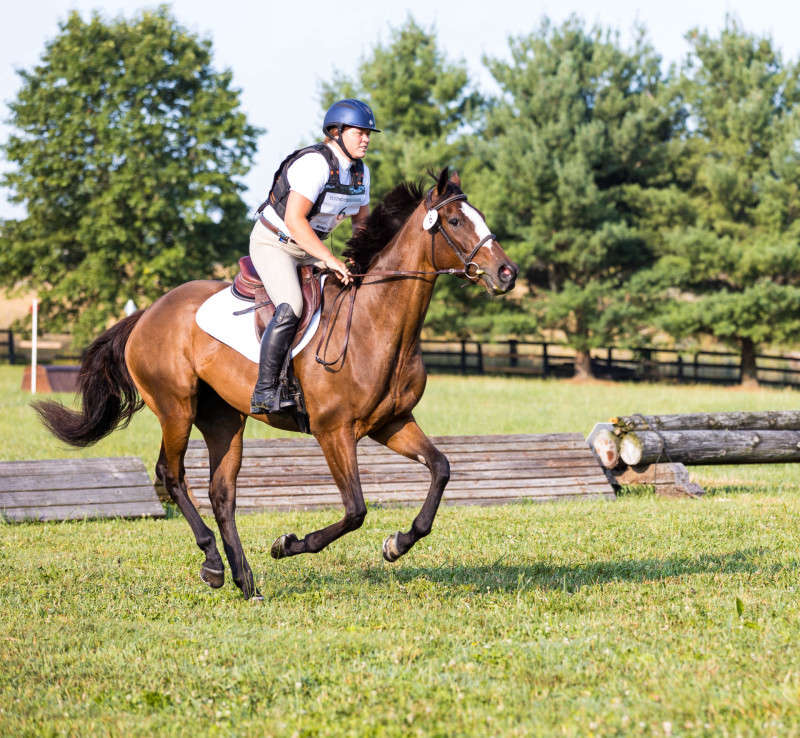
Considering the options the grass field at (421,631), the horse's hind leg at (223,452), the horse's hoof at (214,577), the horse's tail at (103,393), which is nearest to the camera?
the grass field at (421,631)

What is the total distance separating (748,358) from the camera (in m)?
42.6

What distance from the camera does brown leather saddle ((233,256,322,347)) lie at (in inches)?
266

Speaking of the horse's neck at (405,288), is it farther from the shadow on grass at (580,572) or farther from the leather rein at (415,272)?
the shadow on grass at (580,572)

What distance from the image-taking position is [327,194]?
22.4ft

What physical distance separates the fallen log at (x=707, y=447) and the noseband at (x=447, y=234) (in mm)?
6722

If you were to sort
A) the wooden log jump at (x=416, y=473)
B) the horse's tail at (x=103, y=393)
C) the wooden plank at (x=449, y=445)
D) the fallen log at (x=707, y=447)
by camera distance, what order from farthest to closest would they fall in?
the fallen log at (x=707, y=447) < the wooden plank at (x=449, y=445) < the wooden log jump at (x=416, y=473) < the horse's tail at (x=103, y=393)

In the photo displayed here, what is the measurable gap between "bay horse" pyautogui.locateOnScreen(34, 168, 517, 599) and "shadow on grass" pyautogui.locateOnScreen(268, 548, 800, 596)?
0.73m

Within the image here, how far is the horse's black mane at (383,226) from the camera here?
7.00m

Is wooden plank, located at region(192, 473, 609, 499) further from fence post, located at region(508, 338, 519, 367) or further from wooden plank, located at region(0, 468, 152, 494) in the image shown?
fence post, located at region(508, 338, 519, 367)

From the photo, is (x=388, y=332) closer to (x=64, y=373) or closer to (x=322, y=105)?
(x=64, y=373)

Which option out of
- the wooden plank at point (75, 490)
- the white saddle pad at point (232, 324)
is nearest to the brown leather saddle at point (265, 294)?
the white saddle pad at point (232, 324)

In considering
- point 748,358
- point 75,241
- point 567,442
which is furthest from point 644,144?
point 567,442

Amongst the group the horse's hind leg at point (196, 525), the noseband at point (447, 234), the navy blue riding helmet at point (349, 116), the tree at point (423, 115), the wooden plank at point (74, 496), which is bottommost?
the wooden plank at point (74, 496)

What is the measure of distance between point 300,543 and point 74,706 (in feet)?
7.68
